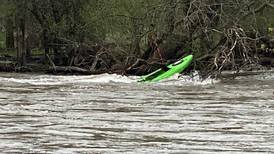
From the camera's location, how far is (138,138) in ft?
38.9

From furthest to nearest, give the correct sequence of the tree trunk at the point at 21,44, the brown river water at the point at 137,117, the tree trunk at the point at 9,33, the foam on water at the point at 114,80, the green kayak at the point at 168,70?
the tree trunk at the point at 9,33 → the tree trunk at the point at 21,44 → the green kayak at the point at 168,70 → the foam on water at the point at 114,80 → the brown river water at the point at 137,117

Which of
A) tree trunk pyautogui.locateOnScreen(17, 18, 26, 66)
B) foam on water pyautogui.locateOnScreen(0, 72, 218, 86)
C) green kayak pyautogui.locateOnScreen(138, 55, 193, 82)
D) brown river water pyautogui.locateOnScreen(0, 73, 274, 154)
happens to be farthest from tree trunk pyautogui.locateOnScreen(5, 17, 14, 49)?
brown river water pyautogui.locateOnScreen(0, 73, 274, 154)

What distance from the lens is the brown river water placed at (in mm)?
11133

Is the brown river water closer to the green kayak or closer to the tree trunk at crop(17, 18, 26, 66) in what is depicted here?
the green kayak

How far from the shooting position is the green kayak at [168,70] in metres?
25.8

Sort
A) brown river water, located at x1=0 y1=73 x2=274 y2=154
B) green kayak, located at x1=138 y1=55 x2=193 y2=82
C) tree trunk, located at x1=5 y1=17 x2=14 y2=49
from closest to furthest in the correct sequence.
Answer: brown river water, located at x1=0 y1=73 x2=274 y2=154 → green kayak, located at x1=138 y1=55 x2=193 y2=82 → tree trunk, located at x1=5 y1=17 x2=14 y2=49

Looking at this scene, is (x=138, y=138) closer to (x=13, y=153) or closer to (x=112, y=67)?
(x=13, y=153)

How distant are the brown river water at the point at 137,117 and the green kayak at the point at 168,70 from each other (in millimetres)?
1362

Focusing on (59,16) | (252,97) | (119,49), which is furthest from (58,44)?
(252,97)

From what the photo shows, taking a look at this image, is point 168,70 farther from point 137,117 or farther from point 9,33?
point 9,33

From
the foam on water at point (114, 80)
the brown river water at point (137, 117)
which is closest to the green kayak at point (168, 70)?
the foam on water at point (114, 80)

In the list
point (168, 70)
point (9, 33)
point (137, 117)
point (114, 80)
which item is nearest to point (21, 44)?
point (9, 33)

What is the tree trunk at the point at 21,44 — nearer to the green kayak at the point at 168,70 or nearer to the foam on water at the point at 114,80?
the foam on water at the point at 114,80

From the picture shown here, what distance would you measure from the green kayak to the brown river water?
4.47 ft
